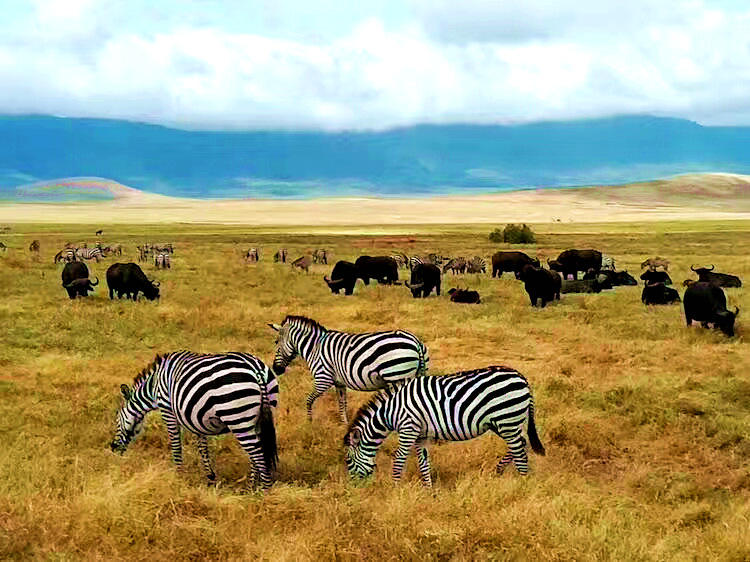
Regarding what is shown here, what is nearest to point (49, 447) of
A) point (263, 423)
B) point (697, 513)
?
point (263, 423)

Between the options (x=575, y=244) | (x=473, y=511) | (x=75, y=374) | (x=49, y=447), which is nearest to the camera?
(x=473, y=511)

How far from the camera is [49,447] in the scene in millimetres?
10055

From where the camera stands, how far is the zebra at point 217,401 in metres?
8.58

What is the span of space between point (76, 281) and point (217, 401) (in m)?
18.6

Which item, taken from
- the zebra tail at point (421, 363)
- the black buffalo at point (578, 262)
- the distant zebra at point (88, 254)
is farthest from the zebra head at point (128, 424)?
the distant zebra at point (88, 254)

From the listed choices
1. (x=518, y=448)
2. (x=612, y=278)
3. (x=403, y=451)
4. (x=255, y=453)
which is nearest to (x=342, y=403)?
(x=403, y=451)

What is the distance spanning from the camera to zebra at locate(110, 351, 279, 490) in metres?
8.58

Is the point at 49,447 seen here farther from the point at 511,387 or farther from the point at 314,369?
the point at 511,387

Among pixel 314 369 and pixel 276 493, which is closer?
pixel 276 493

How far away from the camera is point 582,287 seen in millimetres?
27703

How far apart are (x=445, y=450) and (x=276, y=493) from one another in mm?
3180

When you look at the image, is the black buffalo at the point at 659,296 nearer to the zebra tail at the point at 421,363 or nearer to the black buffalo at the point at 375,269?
the black buffalo at the point at 375,269

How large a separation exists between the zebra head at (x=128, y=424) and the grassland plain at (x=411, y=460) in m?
0.23

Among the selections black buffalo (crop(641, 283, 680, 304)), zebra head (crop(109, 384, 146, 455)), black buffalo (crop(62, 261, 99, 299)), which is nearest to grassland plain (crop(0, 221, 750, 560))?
zebra head (crop(109, 384, 146, 455))
